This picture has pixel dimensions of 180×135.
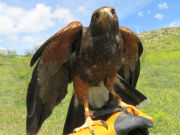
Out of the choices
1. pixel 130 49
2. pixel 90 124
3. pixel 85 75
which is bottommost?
pixel 90 124

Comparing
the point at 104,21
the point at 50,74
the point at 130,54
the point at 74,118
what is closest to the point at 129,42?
the point at 130,54

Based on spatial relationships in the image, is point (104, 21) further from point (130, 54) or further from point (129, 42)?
point (130, 54)

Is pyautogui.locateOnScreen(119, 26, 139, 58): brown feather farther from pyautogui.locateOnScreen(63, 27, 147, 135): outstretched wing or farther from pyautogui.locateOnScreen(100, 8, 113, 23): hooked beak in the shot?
pyautogui.locateOnScreen(100, 8, 113, 23): hooked beak

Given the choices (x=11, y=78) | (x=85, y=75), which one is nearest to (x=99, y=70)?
(x=85, y=75)

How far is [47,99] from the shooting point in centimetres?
292

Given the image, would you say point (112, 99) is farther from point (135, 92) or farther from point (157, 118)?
point (157, 118)

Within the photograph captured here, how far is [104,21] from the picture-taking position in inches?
98.1

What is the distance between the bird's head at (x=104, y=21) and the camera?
2.46 meters

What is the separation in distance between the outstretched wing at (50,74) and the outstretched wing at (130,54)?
757 mm

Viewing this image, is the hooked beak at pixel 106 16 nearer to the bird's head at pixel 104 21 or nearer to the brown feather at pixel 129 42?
the bird's head at pixel 104 21

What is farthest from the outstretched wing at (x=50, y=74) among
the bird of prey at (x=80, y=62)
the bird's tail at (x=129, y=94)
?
the bird's tail at (x=129, y=94)

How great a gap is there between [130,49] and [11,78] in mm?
14295

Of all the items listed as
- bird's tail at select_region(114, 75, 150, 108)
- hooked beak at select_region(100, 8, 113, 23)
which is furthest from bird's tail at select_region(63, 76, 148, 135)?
hooked beak at select_region(100, 8, 113, 23)

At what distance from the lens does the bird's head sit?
2.46 meters
